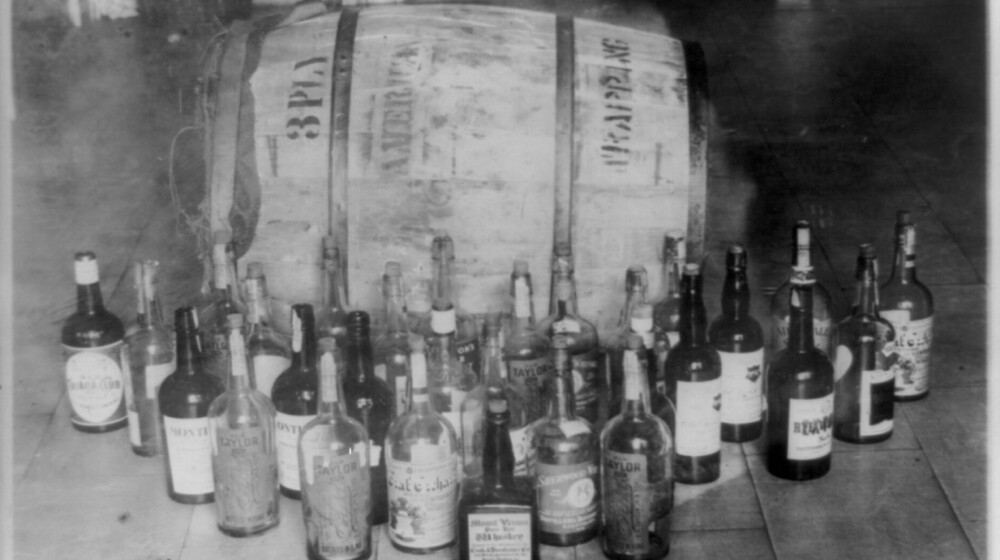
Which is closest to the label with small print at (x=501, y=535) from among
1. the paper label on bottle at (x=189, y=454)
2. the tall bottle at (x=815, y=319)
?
the paper label on bottle at (x=189, y=454)

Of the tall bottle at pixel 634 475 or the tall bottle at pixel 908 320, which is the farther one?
the tall bottle at pixel 908 320

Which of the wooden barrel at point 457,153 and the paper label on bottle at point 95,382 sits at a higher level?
the wooden barrel at point 457,153

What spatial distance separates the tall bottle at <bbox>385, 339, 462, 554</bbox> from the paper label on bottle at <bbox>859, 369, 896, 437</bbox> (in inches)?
32.0

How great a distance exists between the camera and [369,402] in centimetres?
192

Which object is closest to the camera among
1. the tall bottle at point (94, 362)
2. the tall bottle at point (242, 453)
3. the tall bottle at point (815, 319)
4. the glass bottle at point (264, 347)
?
the tall bottle at point (242, 453)

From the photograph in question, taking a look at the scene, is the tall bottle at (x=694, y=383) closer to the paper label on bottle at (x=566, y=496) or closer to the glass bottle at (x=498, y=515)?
the paper label on bottle at (x=566, y=496)

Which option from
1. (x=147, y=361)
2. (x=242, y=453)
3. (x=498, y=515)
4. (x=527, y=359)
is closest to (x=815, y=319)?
(x=527, y=359)

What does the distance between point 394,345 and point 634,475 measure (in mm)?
535

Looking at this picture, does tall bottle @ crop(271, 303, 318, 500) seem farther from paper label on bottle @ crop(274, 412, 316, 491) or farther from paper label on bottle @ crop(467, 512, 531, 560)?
paper label on bottle @ crop(467, 512, 531, 560)

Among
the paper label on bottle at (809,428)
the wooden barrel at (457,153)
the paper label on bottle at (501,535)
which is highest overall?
the wooden barrel at (457,153)

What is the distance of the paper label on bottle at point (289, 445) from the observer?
191 cm

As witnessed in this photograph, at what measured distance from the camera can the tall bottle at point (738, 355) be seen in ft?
7.04

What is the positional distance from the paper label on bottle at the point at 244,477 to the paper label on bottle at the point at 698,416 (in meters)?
0.69

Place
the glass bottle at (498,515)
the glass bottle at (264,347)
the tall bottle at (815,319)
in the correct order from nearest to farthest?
the glass bottle at (498,515) < the glass bottle at (264,347) < the tall bottle at (815,319)
